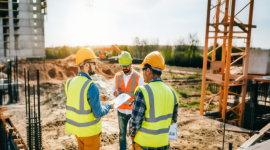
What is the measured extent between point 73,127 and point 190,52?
107 feet

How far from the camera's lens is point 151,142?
6.88 feet

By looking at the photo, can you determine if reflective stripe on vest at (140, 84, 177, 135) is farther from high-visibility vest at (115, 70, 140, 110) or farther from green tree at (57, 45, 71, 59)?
green tree at (57, 45, 71, 59)

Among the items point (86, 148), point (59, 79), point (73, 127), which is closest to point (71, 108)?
point (73, 127)

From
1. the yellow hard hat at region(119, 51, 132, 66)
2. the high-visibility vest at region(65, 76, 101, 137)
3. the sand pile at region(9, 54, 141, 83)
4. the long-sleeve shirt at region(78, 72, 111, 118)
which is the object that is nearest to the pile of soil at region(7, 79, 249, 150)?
the yellow hard hat at region(119, 51, 132, 66)

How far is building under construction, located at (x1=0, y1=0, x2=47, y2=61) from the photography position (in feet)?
88.0

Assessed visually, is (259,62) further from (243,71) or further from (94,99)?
(94,99)

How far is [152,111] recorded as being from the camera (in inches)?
80.4

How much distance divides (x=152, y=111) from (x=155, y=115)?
6cm

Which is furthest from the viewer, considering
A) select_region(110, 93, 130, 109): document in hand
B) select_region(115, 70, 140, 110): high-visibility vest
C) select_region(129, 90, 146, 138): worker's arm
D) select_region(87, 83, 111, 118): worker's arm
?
select_region(115, 70, 140, 110): high-visibility vest

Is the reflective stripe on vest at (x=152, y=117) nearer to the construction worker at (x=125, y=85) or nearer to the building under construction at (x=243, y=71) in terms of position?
the construction worker at (x=125, y=85)

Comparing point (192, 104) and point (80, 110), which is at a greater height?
point (80, 110)

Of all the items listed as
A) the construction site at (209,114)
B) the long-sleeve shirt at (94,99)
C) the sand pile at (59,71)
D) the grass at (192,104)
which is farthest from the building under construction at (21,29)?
the long-sleeve shirt at (94,99)

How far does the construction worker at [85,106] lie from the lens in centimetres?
238

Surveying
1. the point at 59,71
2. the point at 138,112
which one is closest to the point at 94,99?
the point at 138,112
